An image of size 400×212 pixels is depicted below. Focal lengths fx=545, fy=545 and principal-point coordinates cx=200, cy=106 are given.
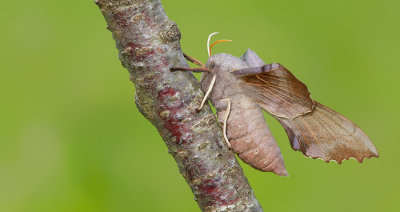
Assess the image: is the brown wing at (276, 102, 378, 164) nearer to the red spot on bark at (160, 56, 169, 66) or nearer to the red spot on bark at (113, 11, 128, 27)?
the red spot on bark at (160, 56, 169, 66)

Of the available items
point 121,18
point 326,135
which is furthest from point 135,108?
point 121,18

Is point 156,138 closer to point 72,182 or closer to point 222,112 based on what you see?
point 72,182

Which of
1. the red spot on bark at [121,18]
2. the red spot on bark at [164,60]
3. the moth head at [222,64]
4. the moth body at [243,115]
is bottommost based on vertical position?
the moth body at [243,115]

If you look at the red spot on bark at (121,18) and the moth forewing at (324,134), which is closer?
the red spot on bark at (121,18)

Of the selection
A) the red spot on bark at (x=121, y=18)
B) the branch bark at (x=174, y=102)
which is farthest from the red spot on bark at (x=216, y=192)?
the red spot on bark at (x=121, y=18)

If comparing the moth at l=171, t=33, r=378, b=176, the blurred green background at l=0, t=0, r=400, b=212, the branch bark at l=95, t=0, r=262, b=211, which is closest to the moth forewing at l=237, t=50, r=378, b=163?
the moth at l=171, t=33, r=378, b=176

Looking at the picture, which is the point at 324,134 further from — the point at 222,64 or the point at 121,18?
the point at 121,18

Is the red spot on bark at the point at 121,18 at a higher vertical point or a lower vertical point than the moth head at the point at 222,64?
higher

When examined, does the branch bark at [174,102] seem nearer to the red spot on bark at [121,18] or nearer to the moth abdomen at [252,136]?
the red spot on bark at [121,18]

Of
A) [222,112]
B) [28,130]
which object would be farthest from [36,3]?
[222,112]
